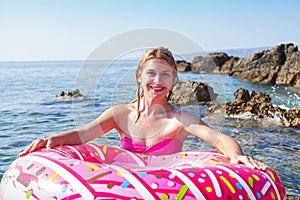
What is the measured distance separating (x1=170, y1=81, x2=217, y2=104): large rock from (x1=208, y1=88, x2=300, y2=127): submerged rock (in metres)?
0.92

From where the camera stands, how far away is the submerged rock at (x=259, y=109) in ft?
25.8

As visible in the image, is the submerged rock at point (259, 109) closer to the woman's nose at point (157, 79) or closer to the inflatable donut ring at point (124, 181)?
the woman's nose at point (157, 79)

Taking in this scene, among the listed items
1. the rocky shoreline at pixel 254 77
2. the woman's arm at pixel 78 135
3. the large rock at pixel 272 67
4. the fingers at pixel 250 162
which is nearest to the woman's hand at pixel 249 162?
the fingers at pixel 250 162

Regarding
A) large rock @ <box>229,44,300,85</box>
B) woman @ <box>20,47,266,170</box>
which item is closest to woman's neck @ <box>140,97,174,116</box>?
woman @ <box>20,47,266,170</box>

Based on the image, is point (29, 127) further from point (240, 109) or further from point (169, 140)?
point (169, 140)

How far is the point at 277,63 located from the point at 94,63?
20165 millimetres

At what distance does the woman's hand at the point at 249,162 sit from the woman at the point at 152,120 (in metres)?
0.31

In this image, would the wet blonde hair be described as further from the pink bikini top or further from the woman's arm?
the pink bikini top

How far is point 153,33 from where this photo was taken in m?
3.26

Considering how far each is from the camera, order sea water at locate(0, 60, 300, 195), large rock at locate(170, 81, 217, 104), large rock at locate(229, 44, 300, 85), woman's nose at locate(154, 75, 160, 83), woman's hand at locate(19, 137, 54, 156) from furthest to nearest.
Result: large rock at locate(229, 44, 300, 85)
large rock at locate(170, 81, 217, 104)
sea water at locate(0, 60, 300, 195)
woman's nose at locate(154, 75, 160, 83)
woman's hand at locate(19, 137, 54, 156)

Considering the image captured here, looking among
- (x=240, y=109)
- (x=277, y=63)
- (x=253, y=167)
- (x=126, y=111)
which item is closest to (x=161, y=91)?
(x=126, y=111)

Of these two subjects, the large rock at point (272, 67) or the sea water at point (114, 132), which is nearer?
the sea water at point (114, 132)

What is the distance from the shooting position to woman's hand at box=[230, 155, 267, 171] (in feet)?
8.66

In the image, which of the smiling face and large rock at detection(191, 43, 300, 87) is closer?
the smiling face
